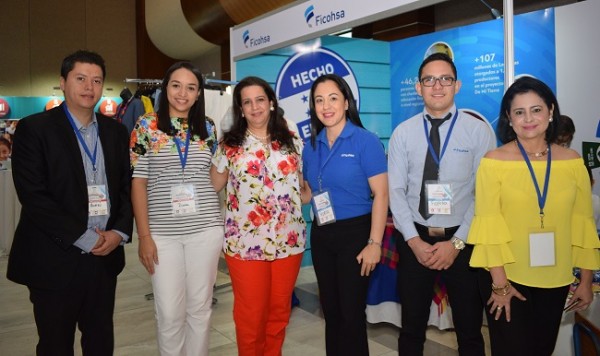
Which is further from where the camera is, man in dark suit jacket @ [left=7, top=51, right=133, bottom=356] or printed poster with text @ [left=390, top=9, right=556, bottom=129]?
printed poster with text @ [left=390, top=9, right=556, bottom=129]

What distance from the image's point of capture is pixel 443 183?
186cm

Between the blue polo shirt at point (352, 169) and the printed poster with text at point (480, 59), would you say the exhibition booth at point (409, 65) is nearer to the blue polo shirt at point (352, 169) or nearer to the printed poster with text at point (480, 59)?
the printed poster with text at point (480, 59)

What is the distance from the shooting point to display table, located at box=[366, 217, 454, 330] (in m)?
3.01

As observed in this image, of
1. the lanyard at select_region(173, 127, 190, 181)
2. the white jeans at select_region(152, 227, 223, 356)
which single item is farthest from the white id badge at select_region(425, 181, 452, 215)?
the lanyard at select_region(173, 127, 190, 181)

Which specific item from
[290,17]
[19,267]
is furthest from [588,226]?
[290,17]

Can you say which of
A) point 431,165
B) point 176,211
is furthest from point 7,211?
point 431,165

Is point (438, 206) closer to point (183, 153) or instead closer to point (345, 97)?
point (345, 97)

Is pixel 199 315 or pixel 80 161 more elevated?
pixel 80 161

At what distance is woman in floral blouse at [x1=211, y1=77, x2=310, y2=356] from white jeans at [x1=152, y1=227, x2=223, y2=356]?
0.33 ft

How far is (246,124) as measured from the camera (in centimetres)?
216

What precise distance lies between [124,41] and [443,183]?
10746 mm

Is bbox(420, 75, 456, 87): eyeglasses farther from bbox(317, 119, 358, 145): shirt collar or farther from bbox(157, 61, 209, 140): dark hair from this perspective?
bbox(157, 61, 209, 140): dark hair

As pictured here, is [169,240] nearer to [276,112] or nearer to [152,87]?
[276,112]

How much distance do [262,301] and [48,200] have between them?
957 millimetres
